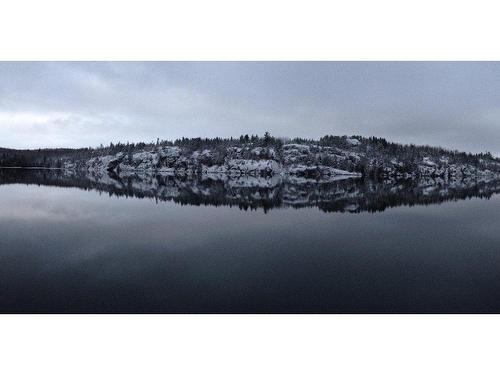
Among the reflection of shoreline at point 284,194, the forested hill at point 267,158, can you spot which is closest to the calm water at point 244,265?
the reflection of shoreline at point 284,194

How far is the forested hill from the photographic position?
12688 cm

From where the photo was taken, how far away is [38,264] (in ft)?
31.4

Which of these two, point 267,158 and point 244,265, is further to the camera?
point 267,158

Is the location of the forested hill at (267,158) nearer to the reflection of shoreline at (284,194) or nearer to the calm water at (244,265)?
the reflection of shoreline at (284,194)

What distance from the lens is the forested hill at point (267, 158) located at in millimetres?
126875

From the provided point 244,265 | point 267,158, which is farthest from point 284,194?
point 267,158

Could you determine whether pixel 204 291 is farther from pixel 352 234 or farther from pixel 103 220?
pixel 103 220

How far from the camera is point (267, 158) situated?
127312mm

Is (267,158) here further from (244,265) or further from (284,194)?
(244,265)

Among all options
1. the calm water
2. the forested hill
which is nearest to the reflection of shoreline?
the calm water

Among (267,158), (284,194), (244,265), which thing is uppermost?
(267,158)

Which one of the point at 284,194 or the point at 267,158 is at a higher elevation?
the point at 267,158

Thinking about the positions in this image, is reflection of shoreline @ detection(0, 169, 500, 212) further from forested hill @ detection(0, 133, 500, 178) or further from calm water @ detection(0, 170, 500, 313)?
forested hill @ detection(0, 133, 500, 178)

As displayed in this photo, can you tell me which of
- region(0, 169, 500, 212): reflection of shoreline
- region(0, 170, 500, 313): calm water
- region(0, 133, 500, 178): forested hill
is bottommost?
region(0, 170, 500, 313): calm water
